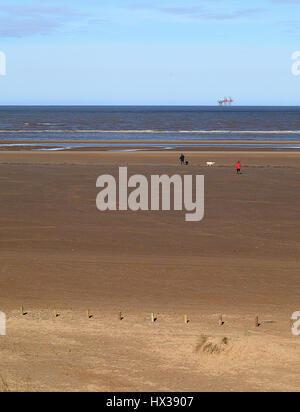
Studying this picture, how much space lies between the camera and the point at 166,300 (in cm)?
1728

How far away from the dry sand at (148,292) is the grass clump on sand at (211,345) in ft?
0.09

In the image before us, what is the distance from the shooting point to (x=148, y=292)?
709 inches

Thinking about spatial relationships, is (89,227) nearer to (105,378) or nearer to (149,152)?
(105,378)

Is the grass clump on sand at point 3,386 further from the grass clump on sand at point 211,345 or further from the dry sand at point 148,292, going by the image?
the grass clump on sand at point 211,345

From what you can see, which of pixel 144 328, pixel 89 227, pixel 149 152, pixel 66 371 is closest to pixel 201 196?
pixel 89 227

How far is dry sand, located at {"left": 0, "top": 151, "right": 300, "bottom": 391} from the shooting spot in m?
12.3

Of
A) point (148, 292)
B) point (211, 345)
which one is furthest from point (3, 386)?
point (148, 292)

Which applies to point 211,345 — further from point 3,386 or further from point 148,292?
point 148,292

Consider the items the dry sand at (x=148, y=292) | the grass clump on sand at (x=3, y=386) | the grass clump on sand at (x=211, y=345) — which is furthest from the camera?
the grass clump on sand at (x=211, y=345)

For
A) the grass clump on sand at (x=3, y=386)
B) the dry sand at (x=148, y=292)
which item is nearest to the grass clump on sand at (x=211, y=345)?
the dry sand at (x=148, y=292)

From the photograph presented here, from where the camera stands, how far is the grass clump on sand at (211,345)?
13.1 m

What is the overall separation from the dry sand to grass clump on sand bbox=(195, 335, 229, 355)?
27 millimetres

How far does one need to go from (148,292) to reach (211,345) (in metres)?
4.96

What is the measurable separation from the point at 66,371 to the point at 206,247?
39.1 feet
